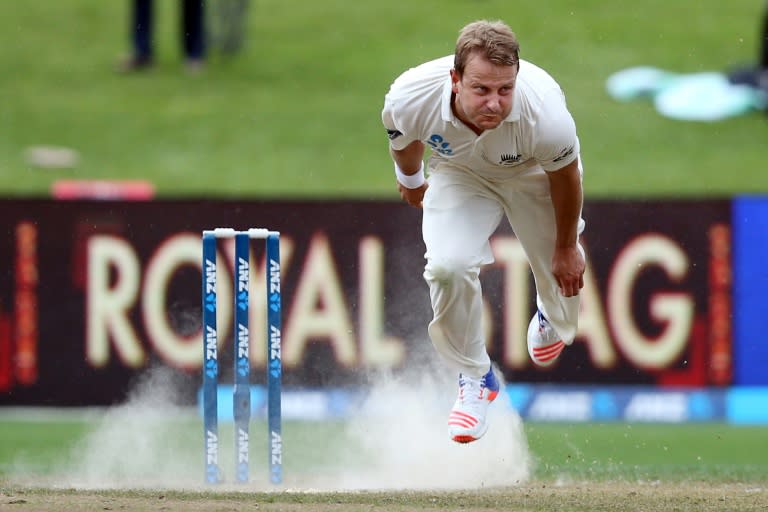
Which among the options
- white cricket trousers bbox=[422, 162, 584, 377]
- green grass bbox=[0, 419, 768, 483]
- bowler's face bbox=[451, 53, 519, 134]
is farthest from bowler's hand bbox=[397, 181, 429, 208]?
green grass bbox=[0, 419, 768, 483]

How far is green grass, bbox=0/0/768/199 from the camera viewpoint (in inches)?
600

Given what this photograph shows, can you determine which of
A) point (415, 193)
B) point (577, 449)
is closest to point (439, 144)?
point (415, 193)

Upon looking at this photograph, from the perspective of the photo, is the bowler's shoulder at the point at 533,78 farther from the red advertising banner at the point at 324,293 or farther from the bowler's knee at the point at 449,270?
the red advertising banner at the point at 324,293

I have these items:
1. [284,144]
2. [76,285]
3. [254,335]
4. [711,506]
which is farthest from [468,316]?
[284,144]

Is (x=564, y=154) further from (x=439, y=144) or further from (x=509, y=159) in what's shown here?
(x=439, y=144)

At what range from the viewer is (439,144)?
6320 mm

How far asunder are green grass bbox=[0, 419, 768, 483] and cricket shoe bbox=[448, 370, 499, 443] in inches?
39.8

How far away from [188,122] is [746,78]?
19.6ft

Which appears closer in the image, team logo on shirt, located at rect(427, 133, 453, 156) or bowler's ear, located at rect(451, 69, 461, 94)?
bowler's ear, located at rect(451, 69, 461, 94)

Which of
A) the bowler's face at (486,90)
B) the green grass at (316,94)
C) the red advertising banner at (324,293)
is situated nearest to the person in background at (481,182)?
the bowler's face at (486,90)

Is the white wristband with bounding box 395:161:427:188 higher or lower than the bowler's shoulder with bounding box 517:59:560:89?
lower

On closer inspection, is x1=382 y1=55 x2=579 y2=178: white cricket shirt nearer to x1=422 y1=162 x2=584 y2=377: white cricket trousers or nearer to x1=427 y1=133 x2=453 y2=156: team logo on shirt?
x1=427 y1=133 x2=453 y2=156: team logo on shirt

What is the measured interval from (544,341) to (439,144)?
1355mm

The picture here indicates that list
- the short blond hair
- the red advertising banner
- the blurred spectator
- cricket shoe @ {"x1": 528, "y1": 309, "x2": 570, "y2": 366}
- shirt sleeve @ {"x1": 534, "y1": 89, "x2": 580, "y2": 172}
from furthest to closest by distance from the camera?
1. the blurred spectator
2. the red advertising banner
3. cricket shoe @ {"x1": 528, "y1": 309, "x2": 570, "y2": 366}
4. shirt sleeve @ {"x1": 534, "y1": 89, "x2": 580, "y2": 172}
5. the short blond hair
